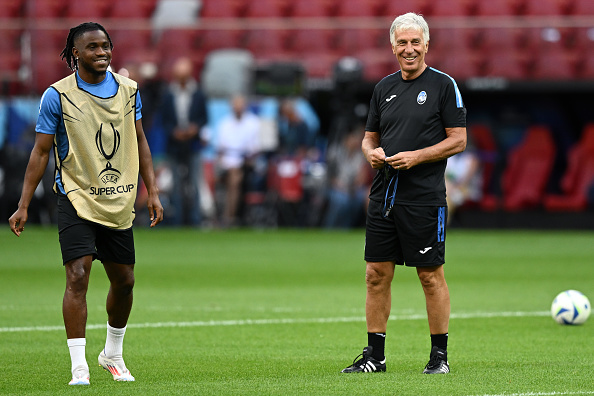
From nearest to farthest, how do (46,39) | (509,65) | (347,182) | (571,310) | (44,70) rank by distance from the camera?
(571,310)
(347,182)
(509,65)
(44,70)
(46,39)

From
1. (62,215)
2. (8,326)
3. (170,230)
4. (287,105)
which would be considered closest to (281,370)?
(62,215)

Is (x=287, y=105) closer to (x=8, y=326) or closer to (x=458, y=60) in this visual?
(x=458, y=60)

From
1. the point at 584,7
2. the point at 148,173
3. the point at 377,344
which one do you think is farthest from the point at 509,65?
the point at 148,173

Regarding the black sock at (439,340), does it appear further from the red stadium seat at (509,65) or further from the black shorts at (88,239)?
the red stadium seat at (509,65)

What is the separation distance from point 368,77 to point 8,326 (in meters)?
13.2

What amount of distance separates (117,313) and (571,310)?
407 centimetres

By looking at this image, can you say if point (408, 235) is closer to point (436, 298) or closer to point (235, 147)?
point (436, 298)

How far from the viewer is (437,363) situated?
20.6ft

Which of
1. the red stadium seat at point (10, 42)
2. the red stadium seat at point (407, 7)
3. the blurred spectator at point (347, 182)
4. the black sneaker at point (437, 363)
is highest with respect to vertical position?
the red stadium seat at point (407, 7)

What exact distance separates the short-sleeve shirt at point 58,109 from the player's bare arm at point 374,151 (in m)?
1.58

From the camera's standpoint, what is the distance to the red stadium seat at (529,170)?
830 inches

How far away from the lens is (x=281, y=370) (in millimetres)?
6445

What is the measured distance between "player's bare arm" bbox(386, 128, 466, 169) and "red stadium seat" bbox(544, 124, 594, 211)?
597 inches

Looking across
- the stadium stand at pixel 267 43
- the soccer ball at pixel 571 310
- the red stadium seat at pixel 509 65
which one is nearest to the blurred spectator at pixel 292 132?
the stadium stand at pixel 267 43
